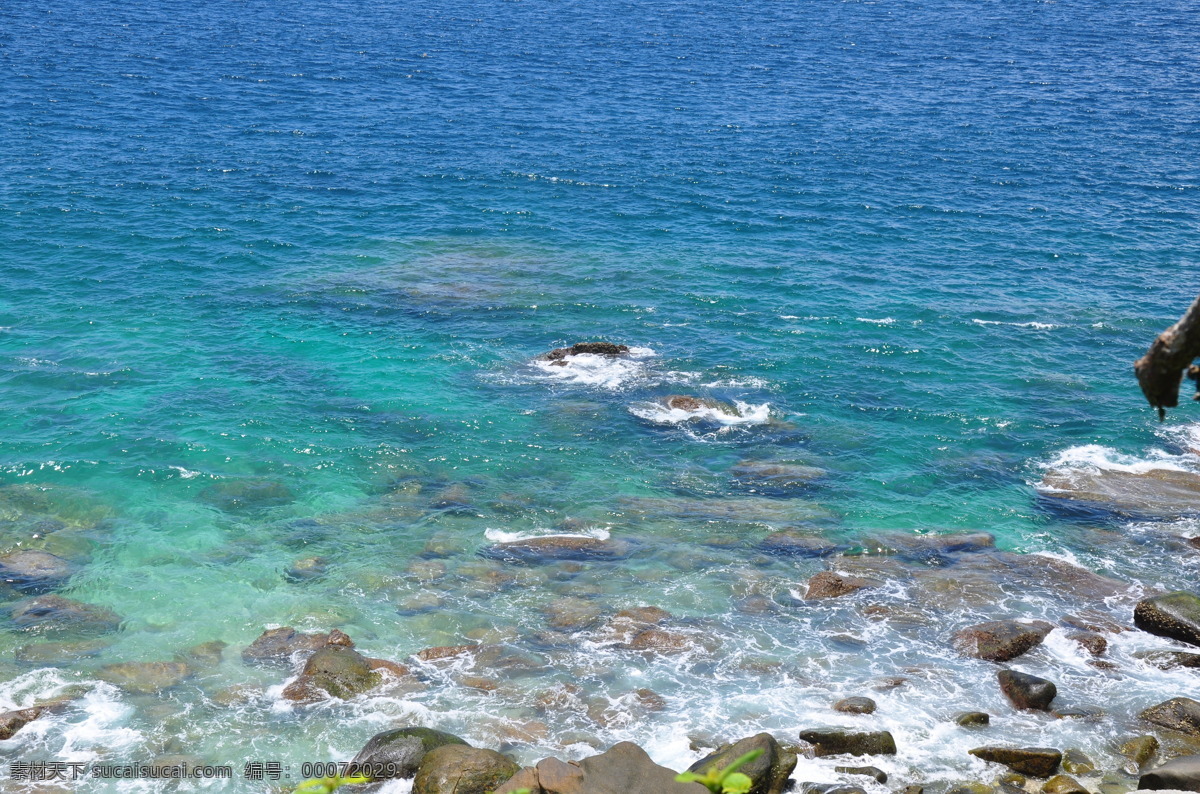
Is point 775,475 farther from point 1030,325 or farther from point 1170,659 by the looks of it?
point 1030,325

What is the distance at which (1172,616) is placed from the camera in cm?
2661

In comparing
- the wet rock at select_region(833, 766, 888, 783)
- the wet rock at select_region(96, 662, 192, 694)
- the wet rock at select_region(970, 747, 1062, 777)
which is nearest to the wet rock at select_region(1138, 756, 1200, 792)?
the wet rock at select_region(970, 747, 1062, 777)

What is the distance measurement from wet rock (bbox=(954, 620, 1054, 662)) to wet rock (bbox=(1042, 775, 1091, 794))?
16.6ft

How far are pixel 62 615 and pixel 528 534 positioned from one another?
12986mm

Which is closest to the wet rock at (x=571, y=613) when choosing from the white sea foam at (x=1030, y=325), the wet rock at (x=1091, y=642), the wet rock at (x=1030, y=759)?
the wet rock at (x=1030, y=759)

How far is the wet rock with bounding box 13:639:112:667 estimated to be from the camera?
84.0 feet

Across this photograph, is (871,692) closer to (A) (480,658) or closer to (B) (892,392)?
(A) (480,658)

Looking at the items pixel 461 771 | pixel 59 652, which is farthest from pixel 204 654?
pixel 461 771

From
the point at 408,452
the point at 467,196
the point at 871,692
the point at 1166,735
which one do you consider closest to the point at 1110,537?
the point at 1166,735

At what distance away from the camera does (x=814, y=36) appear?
107 m

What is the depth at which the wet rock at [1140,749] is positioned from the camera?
22.0 metres

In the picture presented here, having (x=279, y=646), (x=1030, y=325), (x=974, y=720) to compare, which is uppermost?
(x=1030, y=325)

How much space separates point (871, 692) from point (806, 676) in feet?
5.28

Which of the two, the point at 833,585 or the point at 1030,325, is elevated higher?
the point at 1030,325
